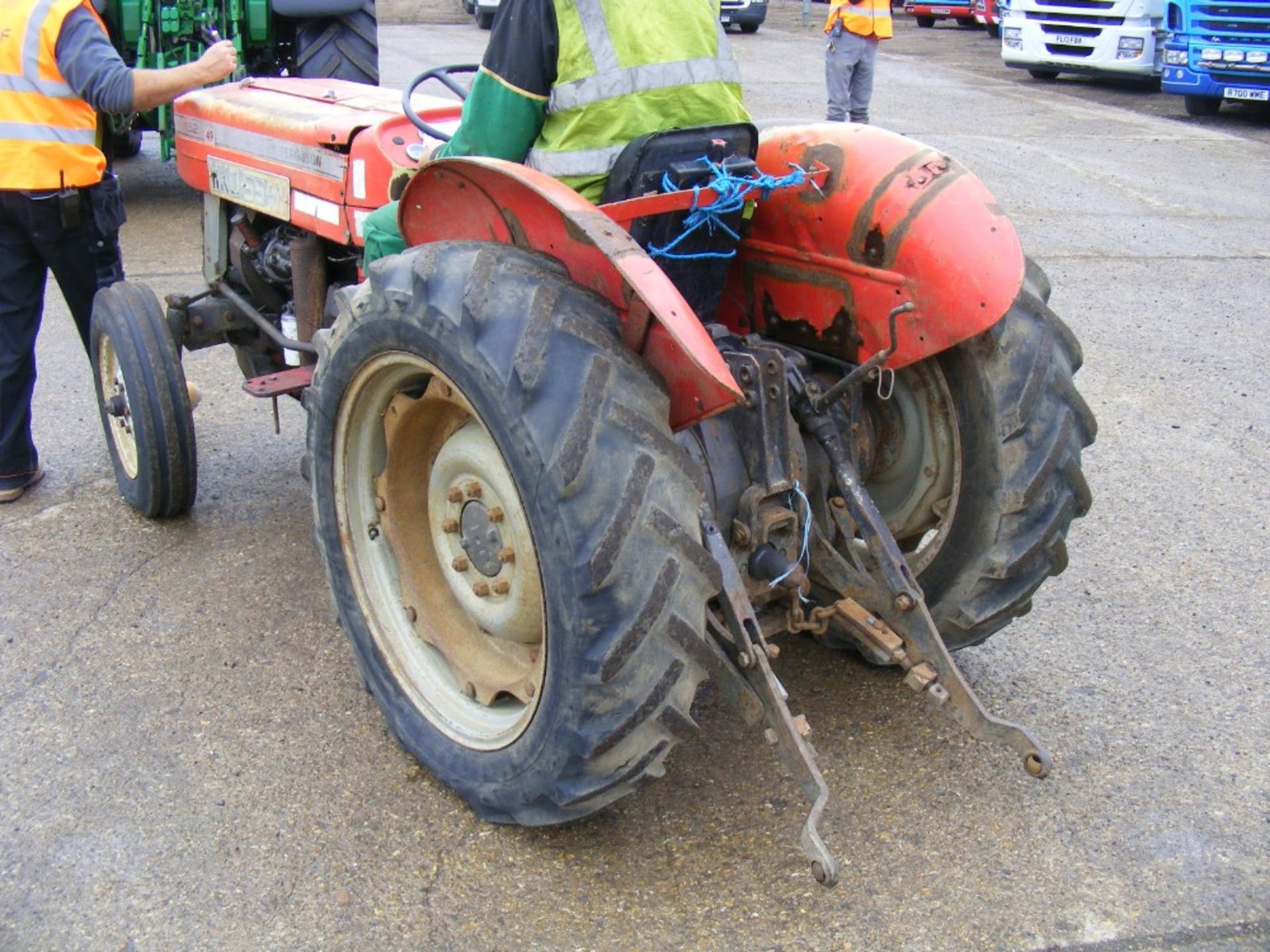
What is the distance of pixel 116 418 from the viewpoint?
4.30 m

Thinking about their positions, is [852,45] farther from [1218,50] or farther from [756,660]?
[756,660]

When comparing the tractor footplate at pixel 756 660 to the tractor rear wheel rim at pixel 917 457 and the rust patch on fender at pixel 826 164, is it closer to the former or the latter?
the tractor rear wheel rim at pixel 917 457

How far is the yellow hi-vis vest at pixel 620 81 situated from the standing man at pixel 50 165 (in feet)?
6.50

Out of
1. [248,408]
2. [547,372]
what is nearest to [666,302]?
[547,372]

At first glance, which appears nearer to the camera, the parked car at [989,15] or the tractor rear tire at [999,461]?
the tractor rear tire at [999,461]

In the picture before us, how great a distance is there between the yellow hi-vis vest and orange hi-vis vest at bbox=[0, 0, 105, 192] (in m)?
2.18

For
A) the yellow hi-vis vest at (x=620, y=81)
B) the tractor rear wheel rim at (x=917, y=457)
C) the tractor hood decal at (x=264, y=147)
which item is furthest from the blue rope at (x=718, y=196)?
the tractor hood decal at (x=264, y=147)

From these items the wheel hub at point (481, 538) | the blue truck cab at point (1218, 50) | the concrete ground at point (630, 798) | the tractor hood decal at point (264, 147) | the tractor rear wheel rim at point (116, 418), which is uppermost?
the blue truck cab at point (1218, 50)

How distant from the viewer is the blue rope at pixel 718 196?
2617 millimetres

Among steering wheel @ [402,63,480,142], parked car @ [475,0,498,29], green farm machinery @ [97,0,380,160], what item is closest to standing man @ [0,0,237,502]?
steering wheel @ [402,63,480,142]

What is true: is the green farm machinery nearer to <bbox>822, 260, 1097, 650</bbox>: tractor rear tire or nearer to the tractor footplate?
<bbox>822, 260, 1097, 650</bbox>: tractor rear tire

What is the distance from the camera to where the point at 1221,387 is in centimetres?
554

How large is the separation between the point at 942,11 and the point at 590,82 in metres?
21.4

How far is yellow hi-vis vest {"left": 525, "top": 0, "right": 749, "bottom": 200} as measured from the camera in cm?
257
